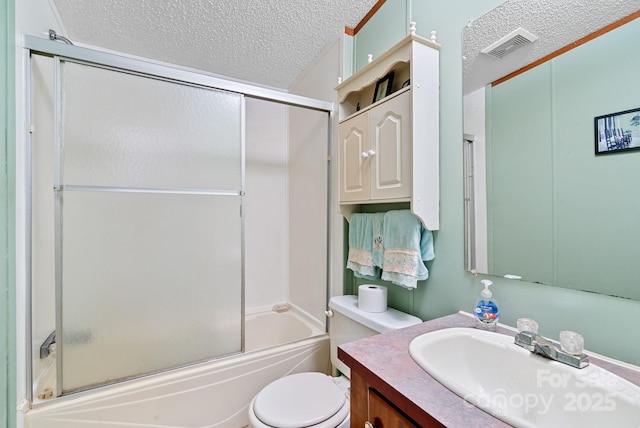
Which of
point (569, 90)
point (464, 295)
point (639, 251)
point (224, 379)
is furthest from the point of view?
point (224, 379)

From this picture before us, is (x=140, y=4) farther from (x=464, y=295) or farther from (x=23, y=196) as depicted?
Answer: (x=464, y=295)

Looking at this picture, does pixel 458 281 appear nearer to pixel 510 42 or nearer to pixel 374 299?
pixel 374 299

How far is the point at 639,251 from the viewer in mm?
645

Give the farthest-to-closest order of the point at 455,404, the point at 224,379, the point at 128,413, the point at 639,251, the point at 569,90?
the point at 224,379, the point at 128,413, the point at 569,90, the point at 639,251, the point at 455,404

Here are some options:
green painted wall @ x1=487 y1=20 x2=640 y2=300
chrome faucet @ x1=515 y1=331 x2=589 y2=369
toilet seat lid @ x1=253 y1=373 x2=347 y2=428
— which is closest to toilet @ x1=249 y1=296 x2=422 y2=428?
toilet seat lid @ x1=253 y1=373 x2=347 y2=428

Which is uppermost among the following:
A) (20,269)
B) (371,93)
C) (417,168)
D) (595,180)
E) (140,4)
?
(140,4)

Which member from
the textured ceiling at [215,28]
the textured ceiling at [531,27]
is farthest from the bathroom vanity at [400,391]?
the textured ceiling at [215,28]

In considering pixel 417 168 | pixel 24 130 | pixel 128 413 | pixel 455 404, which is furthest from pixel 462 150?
pixel 128 413

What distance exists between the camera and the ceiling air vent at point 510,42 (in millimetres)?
869

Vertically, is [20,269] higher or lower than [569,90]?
lower

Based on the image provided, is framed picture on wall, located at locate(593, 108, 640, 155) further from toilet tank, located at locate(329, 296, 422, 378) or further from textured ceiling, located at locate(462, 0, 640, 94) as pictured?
toilet tank, located at locate(329, 296, 422, 378)

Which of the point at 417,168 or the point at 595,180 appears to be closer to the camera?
the point at 595,180

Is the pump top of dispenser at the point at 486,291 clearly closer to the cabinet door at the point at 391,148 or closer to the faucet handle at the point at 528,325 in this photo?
the faucet handle at the point at 528,325

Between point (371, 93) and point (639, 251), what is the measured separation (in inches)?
48.3
